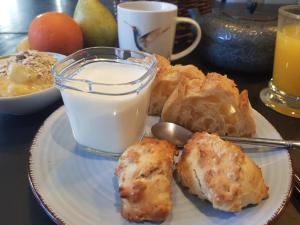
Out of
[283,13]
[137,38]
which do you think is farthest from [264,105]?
[137,38]

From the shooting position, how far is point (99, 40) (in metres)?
1.19

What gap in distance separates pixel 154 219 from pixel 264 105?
585 millimetres

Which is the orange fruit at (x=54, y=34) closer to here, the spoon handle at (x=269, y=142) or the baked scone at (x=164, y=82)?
the baked scone at (x=164, y=82)

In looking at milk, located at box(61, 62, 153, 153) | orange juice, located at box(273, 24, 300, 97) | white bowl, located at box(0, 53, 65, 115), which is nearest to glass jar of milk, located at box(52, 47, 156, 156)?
milk, located at box(61, 62, 153, 153)

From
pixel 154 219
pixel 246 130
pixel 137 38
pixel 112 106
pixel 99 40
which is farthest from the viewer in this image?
pixel 99 40

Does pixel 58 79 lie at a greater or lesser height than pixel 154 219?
greater

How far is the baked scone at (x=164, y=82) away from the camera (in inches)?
30.6

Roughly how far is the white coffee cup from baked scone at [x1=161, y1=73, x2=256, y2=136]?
0.99 ft

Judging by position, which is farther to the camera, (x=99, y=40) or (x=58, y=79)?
(x=99, y=40)

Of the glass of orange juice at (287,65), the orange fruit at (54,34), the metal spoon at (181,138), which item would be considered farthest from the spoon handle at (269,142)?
the orange fruit at (54,34)

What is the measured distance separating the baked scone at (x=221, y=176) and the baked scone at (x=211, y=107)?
0.49ft

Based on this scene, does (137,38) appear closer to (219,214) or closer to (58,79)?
(58,79)

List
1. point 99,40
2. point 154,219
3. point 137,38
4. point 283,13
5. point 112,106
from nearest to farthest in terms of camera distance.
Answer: point 154,219 < point 112,106 < point 283,13 < point 137,38 < point 99,40

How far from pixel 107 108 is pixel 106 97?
2 centimetres
